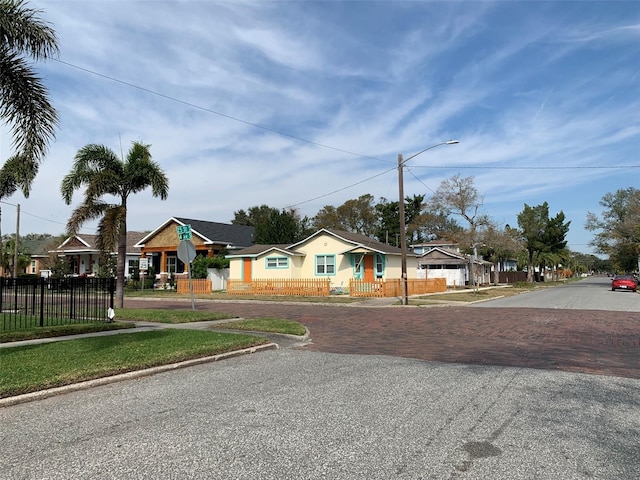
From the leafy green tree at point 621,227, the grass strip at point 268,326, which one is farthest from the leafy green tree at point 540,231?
the grass strip at point 268,326

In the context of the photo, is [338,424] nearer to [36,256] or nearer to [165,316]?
[165,316]

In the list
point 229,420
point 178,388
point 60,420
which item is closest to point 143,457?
point 229,420

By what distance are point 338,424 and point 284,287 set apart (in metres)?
26.7

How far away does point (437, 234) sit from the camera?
77.9m

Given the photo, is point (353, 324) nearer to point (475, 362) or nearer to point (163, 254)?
point (475, 362)

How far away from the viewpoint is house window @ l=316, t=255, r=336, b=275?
114 feet

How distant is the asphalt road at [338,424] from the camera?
4.11 m

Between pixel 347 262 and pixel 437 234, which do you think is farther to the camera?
pixel 437 234

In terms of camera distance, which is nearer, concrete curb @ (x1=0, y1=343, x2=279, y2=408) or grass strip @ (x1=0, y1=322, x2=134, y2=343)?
concrete curb @ (x1=0, y1=343, x2=279, y2=408)

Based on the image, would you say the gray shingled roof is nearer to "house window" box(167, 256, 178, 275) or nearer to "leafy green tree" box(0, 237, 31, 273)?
"house window" box(167, 256, 178, 275)

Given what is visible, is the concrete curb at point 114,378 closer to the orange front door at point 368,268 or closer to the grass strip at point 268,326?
the grass strip at point 268,326

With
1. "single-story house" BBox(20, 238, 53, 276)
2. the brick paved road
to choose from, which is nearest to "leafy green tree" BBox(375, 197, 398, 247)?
"single-story house" BBox(20, 238, 53, 276)

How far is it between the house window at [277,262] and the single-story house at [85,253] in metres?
16.5

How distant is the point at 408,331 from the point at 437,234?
66.2m
